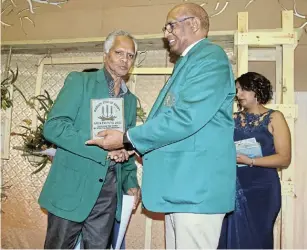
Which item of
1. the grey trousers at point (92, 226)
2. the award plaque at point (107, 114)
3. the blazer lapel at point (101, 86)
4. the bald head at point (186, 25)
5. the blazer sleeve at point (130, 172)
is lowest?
the grey trousers at point (92, 226)

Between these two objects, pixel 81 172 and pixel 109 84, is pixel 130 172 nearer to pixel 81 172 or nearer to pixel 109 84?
pixel 81 172

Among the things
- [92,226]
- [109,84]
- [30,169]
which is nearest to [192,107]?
[109,84]

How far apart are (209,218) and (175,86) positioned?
487 millimetres

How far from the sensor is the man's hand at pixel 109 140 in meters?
1.39

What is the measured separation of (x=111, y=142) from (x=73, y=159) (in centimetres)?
22

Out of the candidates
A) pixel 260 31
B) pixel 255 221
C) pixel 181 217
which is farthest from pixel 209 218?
pixel 260 31

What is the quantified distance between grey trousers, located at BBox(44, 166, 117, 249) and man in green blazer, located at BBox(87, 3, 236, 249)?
0.36 metres

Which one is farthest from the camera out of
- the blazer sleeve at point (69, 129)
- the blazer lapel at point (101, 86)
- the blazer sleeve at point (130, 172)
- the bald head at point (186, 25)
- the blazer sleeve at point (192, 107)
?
the blazer sleeve at point (130, 172)

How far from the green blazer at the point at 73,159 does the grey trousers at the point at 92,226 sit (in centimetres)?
6

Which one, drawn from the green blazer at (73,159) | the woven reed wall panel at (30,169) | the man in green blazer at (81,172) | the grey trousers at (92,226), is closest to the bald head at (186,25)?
the man in green blazer at (81,172)

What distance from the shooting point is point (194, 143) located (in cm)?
117

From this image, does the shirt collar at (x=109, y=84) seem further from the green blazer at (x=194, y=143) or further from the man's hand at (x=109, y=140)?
the green blazer at (x=194, y=143)

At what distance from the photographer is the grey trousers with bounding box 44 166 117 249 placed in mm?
1445

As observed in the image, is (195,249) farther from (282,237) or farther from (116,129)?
(282,237)
